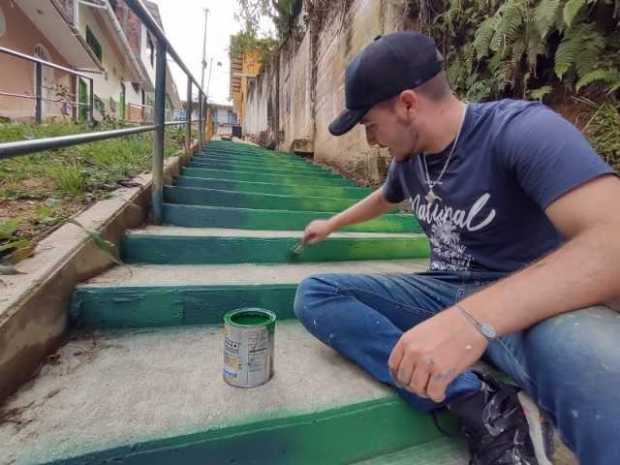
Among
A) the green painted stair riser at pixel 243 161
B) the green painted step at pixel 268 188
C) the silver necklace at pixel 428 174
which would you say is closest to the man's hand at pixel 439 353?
the silver necklace at pixel 428 174

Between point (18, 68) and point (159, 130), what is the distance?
7858mm

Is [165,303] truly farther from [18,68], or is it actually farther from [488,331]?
[18,68]

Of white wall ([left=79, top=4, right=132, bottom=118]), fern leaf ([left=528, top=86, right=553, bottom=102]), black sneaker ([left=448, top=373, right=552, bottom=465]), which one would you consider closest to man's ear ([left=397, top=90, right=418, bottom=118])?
black sneaker ([left=448, top=373, right=552, bottom=465])

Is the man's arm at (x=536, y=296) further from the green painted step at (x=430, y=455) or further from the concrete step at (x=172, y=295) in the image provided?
the concrete step at (x=172, y=295)

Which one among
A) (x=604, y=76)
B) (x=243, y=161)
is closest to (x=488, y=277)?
(x=604, y=76)

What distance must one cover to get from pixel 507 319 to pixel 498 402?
1.27ft

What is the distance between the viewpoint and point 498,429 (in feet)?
3.05

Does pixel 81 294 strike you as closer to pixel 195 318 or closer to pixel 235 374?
pixel 195 318

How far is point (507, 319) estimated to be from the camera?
2.41ft

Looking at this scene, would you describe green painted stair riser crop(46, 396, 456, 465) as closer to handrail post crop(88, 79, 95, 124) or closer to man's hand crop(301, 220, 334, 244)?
man's hand crop(301, 220, 334, 244)

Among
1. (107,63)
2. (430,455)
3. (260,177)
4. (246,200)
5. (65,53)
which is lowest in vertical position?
(430,455)

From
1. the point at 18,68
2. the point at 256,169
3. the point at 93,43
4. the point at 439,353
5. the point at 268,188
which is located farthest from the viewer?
the point at 93,43

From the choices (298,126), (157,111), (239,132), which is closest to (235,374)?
(157,111)

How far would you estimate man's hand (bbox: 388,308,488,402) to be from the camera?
2.36 ft
